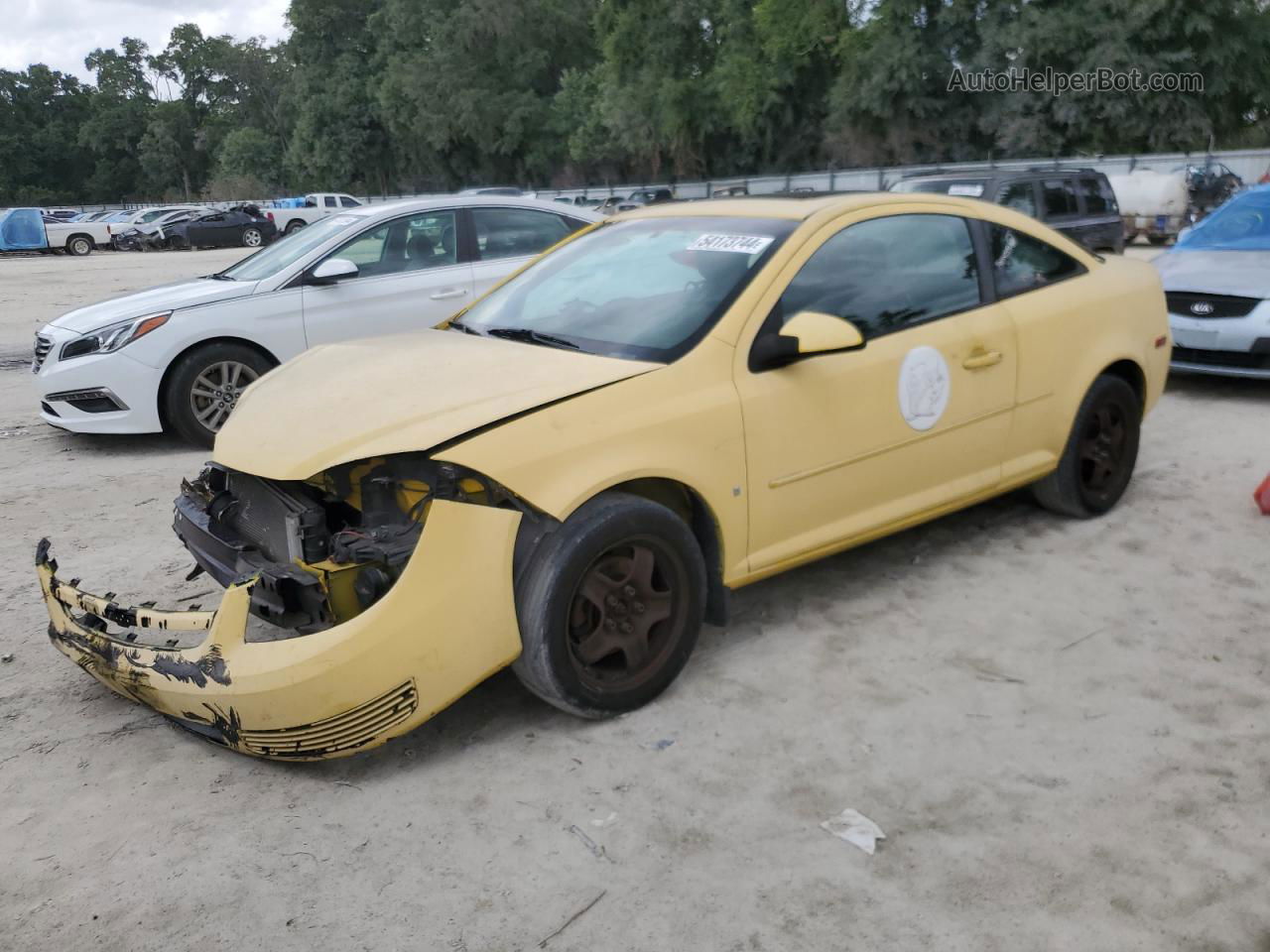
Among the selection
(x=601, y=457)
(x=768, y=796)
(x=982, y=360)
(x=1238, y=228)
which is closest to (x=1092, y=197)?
(x=1238, y=228)

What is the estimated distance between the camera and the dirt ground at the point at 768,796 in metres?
2.50

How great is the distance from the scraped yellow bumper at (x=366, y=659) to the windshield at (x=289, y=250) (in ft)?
15.3

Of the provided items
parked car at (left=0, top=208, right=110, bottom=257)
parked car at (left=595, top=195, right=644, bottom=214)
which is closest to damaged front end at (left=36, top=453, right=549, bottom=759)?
parked car at (left=595, top=195, right=644, bottom=214)

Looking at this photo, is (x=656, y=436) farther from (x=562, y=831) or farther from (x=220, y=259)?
(x=220, y=259)

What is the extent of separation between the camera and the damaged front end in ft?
9.52

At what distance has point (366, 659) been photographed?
2.88 m

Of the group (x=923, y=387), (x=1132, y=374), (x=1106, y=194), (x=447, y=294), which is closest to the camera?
(x=923, y=387)

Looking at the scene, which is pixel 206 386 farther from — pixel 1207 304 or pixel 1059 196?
pixel 1059 196

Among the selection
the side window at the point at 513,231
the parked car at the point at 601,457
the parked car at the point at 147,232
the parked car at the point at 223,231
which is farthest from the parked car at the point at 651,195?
the parked car at the point at 601,457

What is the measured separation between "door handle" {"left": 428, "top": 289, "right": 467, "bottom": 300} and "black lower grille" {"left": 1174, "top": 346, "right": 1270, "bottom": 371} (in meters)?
5.27

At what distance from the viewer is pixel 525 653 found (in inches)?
123

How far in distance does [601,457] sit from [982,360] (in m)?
1.88

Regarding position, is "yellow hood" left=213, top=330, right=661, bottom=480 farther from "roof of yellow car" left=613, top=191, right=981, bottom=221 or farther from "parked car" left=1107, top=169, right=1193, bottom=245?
"parked car" left=1107, top=169, right=1193, bottom=245

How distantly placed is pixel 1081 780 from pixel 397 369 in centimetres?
253
